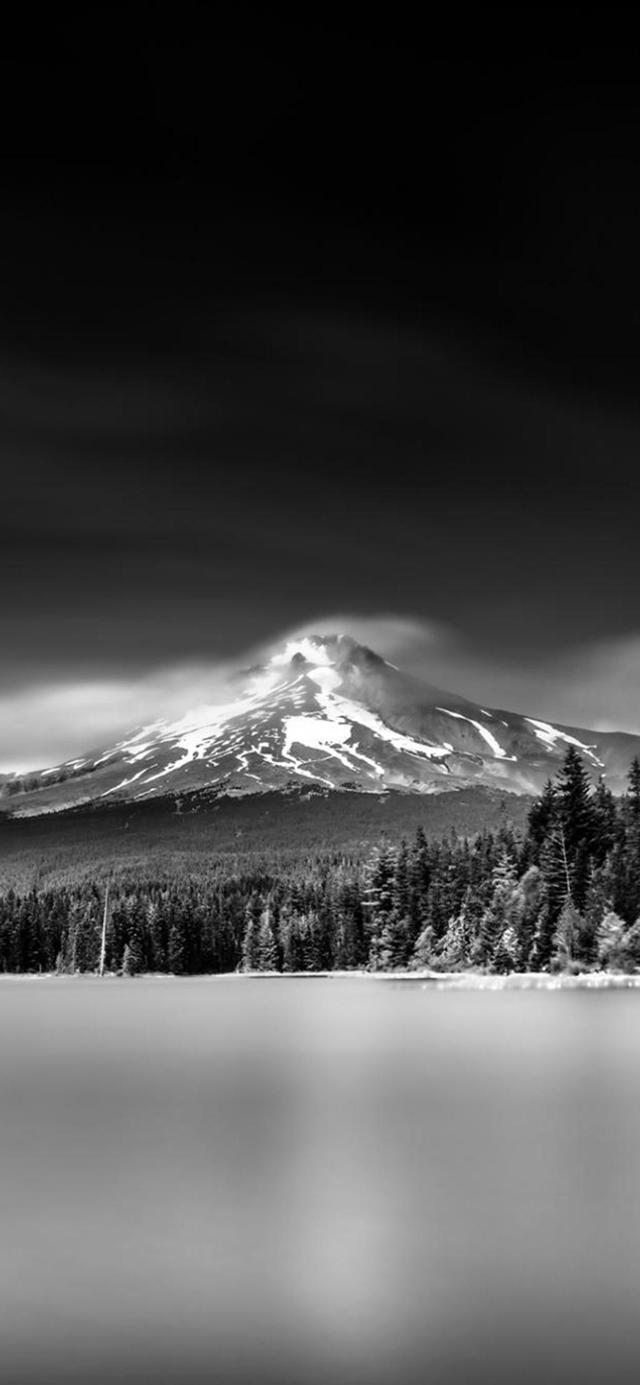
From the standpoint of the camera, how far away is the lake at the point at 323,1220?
43.8 ft

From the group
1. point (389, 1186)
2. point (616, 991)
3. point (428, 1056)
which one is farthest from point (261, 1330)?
point (616, 991)

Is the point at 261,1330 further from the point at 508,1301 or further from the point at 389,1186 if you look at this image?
the point at 389,1186

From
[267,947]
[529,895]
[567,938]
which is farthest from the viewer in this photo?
[267,947]

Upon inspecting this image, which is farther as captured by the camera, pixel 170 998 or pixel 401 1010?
pixel 170 998

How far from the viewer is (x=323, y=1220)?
19.2 meters

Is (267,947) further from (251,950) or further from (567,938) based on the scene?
(567,938)

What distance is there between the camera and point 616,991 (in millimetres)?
84438

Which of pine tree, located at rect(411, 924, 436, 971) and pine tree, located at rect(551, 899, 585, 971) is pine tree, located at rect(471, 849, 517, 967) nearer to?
pine tree, located at rect(551, 899, 585, 971)

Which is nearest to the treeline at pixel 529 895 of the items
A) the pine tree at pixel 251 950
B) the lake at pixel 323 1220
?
the pine tree at pixel 251 950

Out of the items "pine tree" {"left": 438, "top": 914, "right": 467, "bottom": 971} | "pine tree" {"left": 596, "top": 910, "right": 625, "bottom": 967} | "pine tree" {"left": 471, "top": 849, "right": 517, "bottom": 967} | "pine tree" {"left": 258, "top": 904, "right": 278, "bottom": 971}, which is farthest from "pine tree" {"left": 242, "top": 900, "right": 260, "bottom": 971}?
"pine tree" {"left": 596, "top": 910, "right": 625, "bottom": 967}

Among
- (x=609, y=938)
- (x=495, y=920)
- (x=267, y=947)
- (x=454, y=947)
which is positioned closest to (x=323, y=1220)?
(x=609, y=938)

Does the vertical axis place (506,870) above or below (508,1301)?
above

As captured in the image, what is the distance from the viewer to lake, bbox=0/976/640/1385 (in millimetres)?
13359

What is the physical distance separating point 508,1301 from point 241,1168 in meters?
9.56
